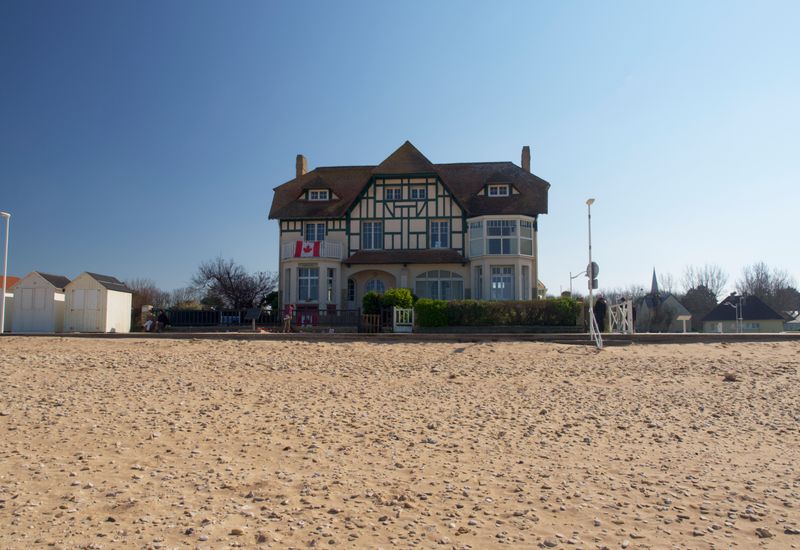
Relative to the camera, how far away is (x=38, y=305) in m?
24.9

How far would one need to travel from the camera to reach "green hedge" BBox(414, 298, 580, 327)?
2256 cm

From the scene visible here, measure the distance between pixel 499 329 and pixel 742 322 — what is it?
47.7m

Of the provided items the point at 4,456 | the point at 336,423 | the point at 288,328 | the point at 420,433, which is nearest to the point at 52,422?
the point at 4,456

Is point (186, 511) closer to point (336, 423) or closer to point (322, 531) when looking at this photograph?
point (322, 531)

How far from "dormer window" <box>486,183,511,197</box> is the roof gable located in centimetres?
304

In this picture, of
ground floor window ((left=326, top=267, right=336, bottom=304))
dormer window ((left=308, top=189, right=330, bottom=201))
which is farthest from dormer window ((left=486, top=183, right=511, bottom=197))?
ground floor window ((left=326, top=267, right=336, bottom=304))

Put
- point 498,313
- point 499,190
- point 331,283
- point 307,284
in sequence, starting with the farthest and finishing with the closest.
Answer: point 499,190 < point 331,283 < point 307,284 < point 498,313

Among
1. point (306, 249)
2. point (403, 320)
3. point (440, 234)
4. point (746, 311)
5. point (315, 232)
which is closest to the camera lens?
point (403, 320)

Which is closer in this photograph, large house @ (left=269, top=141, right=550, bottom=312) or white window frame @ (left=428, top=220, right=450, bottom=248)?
large house @ (left=269, top=141, right=550, bottom=312)

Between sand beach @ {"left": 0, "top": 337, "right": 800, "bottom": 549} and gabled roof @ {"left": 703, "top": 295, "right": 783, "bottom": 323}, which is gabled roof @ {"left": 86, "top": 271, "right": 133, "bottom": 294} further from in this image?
gabled roof @ {"left": 703, "top": 295, "right": 783, "bottom": 323}

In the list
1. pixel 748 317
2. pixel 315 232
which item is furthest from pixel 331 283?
pixel 748 317

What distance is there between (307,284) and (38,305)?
36.5 feet

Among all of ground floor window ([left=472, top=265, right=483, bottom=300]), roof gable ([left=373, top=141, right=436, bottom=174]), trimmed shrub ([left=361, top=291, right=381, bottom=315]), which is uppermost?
roof gable ([left=373, top=141, right=436, bottom=174])

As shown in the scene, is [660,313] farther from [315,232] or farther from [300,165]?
[315,232]
